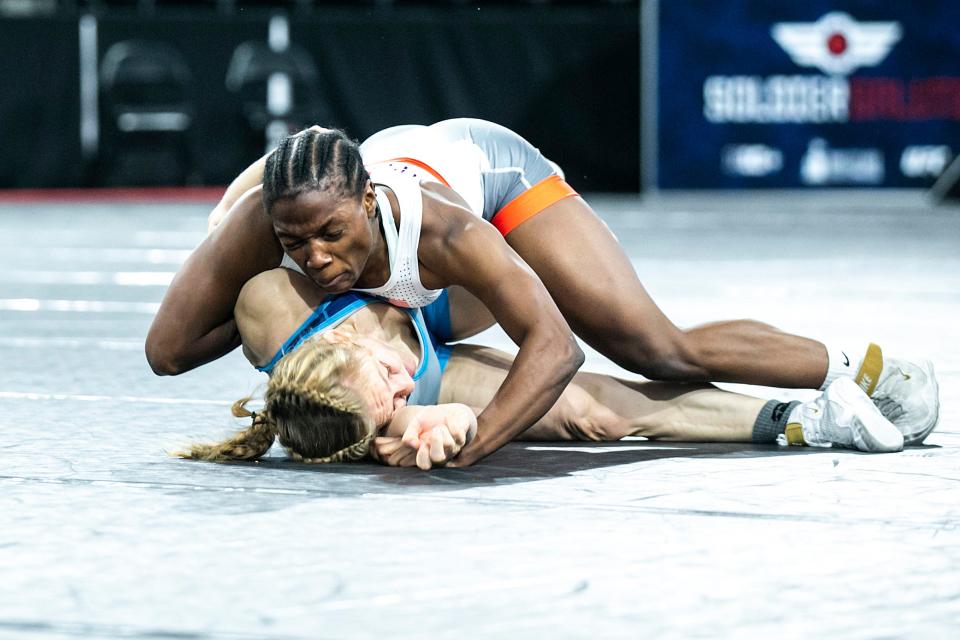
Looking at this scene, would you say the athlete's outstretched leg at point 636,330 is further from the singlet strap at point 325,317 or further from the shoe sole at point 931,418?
the singlet strap at point 325,317

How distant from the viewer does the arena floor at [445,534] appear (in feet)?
6.93

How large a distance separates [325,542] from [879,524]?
960 mm

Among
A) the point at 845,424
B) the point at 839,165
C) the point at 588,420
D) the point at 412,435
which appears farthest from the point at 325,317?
the point at 839,165

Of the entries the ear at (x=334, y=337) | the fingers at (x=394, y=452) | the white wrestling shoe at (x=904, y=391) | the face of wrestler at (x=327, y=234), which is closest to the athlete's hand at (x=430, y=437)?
the fingers at (x=394, y=452)

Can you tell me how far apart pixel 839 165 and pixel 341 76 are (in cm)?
414

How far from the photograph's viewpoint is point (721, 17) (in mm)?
11992

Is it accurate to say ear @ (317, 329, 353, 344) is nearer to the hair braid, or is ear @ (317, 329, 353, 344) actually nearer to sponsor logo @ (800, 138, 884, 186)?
the hair braid

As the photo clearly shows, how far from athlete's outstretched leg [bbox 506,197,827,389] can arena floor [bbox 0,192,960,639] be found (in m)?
0.25

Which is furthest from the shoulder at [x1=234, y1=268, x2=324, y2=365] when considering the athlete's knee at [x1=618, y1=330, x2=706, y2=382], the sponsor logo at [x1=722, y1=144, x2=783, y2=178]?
the sponsor logo at [x1=722, y1=144, x2=783, y2=178]

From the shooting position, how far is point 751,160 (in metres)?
12.2

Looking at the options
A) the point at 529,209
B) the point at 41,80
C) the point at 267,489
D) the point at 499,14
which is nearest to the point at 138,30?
the point at 41,80

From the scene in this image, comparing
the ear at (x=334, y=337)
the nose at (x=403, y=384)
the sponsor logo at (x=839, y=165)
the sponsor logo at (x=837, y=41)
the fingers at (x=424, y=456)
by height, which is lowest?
the fingers at (x=424, y=456)

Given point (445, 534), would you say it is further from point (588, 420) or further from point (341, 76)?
point (341, 76)

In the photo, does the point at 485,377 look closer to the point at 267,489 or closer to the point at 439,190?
the point at 439,190
